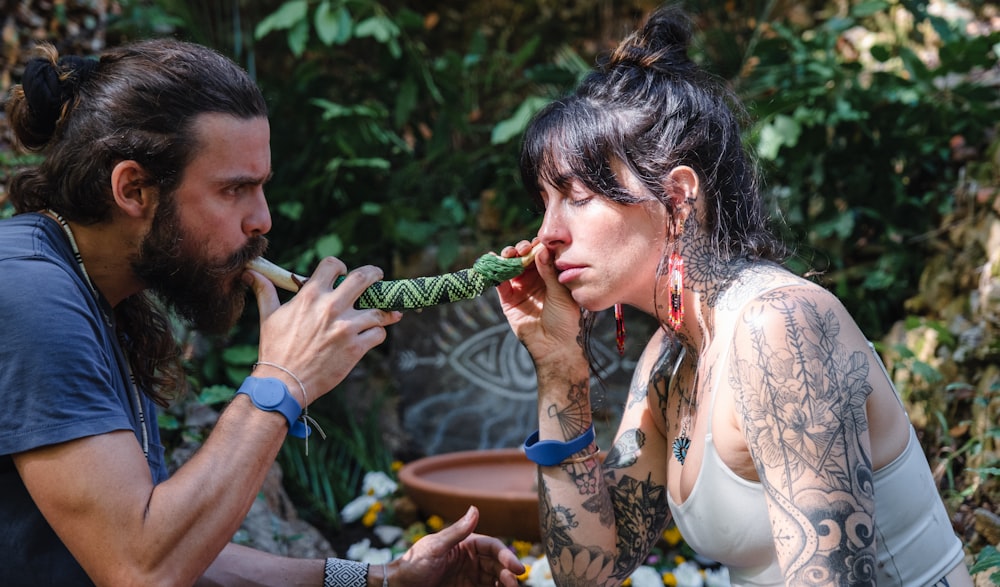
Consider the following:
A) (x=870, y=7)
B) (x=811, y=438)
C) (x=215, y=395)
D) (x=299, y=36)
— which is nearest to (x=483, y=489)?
(x=215, y=395)

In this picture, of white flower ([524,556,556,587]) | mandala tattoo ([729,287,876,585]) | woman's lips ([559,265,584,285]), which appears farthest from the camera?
white flower ([524,556,556,587])

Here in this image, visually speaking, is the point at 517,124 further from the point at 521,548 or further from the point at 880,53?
the point at 521,548

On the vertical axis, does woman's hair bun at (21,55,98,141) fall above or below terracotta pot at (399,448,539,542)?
above

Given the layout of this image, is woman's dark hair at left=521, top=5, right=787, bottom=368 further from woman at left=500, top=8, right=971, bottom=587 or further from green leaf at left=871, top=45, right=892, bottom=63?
green leaf at left=871, top=45, right=892, bottom=63

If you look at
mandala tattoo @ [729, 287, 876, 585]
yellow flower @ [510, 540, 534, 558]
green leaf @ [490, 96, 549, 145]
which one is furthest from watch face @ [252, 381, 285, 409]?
green leaf @ [490, 96, 549, 145]

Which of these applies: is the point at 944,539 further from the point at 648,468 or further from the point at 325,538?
the point at 325,538

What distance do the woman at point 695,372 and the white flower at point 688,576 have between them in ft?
2.79

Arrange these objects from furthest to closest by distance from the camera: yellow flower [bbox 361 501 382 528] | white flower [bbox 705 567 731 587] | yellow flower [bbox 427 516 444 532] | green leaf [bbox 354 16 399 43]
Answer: green leaf [bbox 354 16 399 43] < yellow flower [bbox 361 501 382 528] < yellow flower [bbox 427 516 444 532] < white flower [bbox 705 567 731 587]

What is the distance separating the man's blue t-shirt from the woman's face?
3.63 feet

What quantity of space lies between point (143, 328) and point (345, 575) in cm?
89

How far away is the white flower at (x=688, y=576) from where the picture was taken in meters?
3.24

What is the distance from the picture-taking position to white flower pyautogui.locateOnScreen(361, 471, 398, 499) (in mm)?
4148

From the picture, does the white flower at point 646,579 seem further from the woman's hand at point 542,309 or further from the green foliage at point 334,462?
the green foliage at point 334,462

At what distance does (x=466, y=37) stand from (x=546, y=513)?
174 inches
